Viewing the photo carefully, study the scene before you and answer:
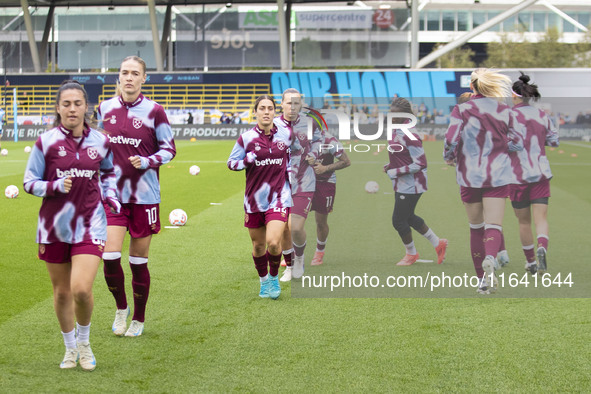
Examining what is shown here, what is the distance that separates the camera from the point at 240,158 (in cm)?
753

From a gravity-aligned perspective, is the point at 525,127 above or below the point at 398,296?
above

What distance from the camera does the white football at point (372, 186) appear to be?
8.36 metres

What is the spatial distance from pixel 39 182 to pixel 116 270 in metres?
1.40

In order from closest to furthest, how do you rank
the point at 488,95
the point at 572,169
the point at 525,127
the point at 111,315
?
the point at 111,315, the point at 488,95, the point at 525,127, the point at 572,169

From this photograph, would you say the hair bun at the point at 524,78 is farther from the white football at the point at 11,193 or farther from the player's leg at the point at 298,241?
the white football at the point at 11,193

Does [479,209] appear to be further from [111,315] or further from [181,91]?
[181,91]

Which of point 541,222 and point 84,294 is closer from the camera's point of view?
point 84,294

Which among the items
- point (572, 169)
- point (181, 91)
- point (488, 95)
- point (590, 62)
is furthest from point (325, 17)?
point (488, 95)

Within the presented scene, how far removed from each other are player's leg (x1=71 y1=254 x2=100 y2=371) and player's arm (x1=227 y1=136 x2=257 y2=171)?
7.47 ft

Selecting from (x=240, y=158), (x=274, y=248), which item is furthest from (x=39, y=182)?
(x=274, y=248)

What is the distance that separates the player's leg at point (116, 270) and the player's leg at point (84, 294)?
2.88 ft

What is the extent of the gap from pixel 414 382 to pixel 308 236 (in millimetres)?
3541

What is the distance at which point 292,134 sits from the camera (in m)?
8.01

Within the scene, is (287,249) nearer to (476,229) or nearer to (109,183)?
(476,229)
